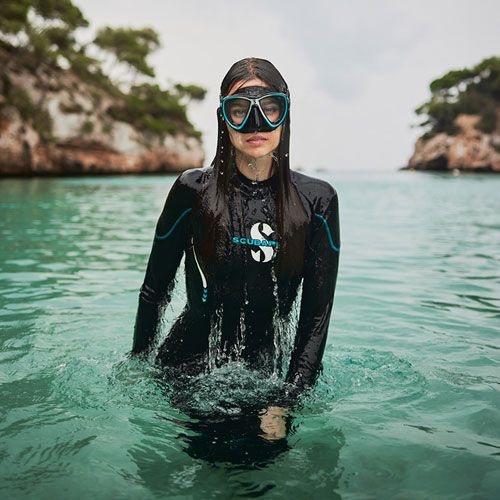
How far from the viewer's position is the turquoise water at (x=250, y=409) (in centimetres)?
228

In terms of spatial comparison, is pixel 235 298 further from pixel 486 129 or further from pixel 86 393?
pixel 486 129

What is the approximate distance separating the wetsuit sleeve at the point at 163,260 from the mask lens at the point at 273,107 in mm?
520

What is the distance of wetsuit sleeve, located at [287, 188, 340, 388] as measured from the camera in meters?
2.49

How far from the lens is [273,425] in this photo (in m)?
2.41

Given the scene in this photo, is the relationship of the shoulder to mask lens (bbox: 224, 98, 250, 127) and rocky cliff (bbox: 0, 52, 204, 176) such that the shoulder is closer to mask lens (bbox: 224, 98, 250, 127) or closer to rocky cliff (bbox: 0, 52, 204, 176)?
mask lens (bbox: 224, 98, 250, 127)

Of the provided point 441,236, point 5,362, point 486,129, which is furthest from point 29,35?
point 486,129

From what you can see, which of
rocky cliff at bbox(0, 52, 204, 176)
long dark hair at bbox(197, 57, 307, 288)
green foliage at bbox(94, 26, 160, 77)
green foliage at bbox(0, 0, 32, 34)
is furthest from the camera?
green foliage at bbox(94, 26, 160, 77)

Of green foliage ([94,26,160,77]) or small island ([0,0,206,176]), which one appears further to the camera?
green foliage ([94,26,160,77])

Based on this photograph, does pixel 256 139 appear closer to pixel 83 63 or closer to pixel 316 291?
pixel 316 291

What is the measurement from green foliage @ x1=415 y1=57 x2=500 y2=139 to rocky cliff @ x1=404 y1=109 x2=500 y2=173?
0.91 meters

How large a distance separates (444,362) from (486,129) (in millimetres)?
75850

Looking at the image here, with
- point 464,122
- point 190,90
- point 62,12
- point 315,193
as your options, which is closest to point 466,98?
point 464,122

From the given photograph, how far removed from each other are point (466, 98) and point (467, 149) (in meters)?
8.56

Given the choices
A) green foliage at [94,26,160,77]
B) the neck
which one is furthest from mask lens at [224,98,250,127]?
green foliage at [94,26,160,77]
